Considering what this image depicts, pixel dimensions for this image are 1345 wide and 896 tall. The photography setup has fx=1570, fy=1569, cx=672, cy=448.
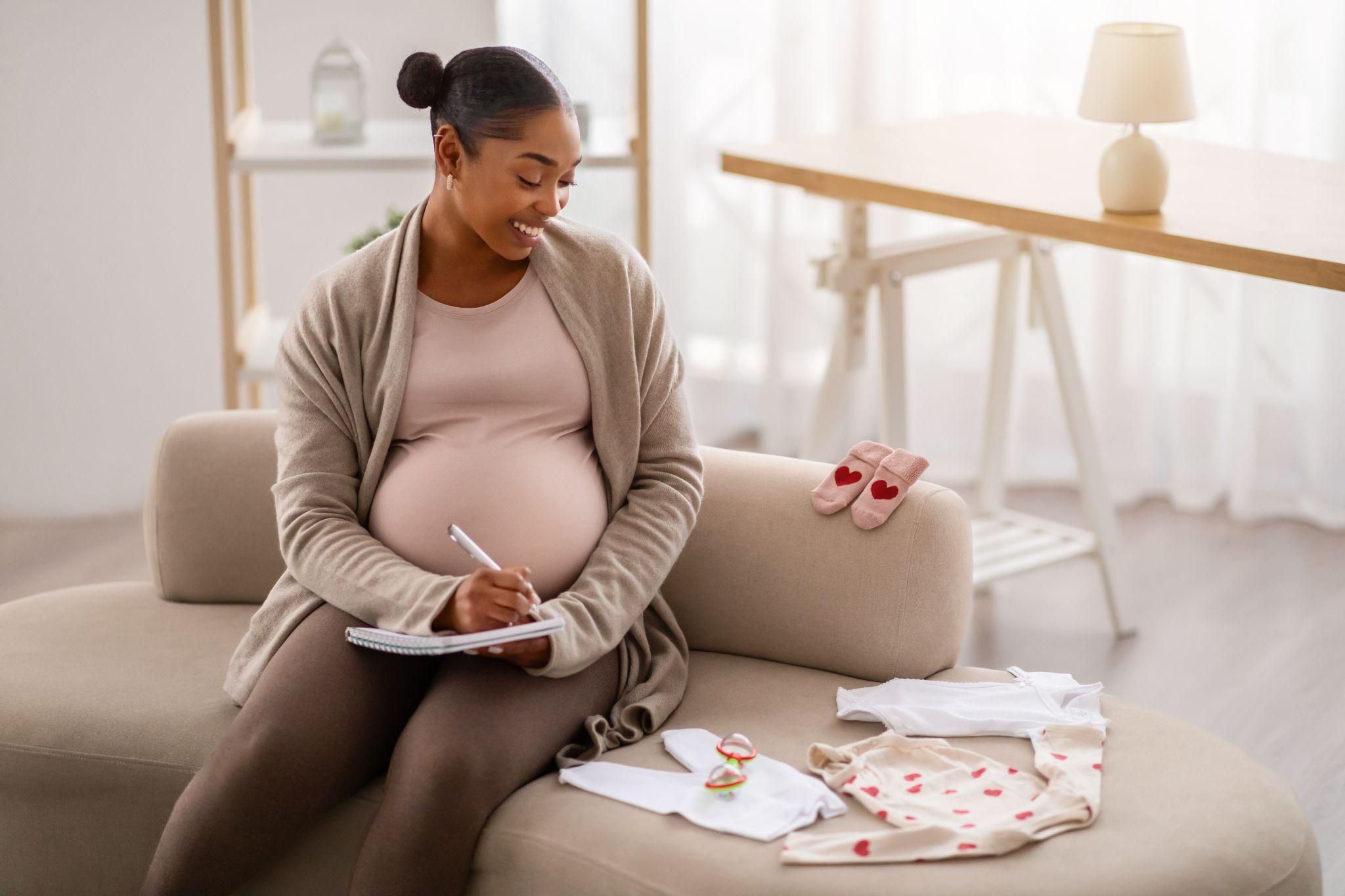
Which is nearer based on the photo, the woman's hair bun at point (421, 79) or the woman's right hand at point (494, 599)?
the woman's right hand at point (494, 599)

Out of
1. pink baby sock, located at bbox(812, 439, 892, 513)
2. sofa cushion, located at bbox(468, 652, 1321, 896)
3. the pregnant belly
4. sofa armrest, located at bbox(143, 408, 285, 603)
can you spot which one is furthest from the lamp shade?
sofa armrest, located at bbox(143, 408, 285, 603)

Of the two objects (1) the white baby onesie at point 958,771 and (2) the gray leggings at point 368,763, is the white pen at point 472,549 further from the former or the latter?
(1) the white baby onesie at point 958,771

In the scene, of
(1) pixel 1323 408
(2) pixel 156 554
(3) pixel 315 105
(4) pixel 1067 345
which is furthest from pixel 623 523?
(1) pixel 1323 408

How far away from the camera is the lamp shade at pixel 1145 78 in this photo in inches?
92.0

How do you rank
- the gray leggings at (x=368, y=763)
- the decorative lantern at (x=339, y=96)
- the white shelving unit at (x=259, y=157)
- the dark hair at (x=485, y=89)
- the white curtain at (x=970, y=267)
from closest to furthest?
the gray leggings at (x=368, y=763)
the dark hair at (x=485, y=89)
the white shelving unit at (x=259, y=157)
the decorative lantern at (x=339, y=96)
the white curtain at (x=970, y=267)

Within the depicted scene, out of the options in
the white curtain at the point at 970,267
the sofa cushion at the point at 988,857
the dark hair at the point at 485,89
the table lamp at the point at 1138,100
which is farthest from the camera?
the white curtain at the point at 970,267

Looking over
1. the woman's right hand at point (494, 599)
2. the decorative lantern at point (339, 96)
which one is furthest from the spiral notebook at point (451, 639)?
the decorative lantern at point (339, 96)

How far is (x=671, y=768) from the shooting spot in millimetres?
1676

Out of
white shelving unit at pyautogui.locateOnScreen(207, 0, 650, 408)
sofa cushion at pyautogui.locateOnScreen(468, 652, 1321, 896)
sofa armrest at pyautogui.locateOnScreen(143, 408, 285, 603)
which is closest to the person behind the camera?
sofa cushion at pyautogui.locateOnScreen(468, 652, 1321, 896)

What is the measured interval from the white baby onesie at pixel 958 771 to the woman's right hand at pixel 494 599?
351 mm

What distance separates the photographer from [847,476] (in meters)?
1.92

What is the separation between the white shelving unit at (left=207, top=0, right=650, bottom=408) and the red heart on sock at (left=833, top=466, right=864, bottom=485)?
109 cm

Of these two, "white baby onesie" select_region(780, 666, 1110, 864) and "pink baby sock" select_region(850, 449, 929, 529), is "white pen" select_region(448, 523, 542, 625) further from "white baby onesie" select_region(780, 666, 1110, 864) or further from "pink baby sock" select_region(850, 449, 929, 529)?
"pink baby sock" select_region(850, 449, 929, 529)

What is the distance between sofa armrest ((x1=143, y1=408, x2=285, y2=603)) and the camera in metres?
2.10
